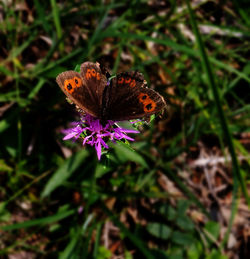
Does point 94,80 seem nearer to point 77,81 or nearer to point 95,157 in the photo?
point 77,81

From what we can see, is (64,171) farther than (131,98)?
Yes

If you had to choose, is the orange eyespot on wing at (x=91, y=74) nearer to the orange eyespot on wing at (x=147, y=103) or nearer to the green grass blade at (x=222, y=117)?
the orange eyespot on wing at (x=147, y=103)

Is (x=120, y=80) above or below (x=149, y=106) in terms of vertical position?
above

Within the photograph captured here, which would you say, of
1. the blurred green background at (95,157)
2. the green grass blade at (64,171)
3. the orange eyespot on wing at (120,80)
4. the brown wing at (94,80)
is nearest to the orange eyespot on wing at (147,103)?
the orange eyespot on wing at (120,80)

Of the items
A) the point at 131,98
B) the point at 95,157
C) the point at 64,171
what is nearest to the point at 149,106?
the point at 131,98

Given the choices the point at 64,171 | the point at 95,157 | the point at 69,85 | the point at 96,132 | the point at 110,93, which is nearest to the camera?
the point at 69,85

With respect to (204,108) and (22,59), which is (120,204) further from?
(22,59)
